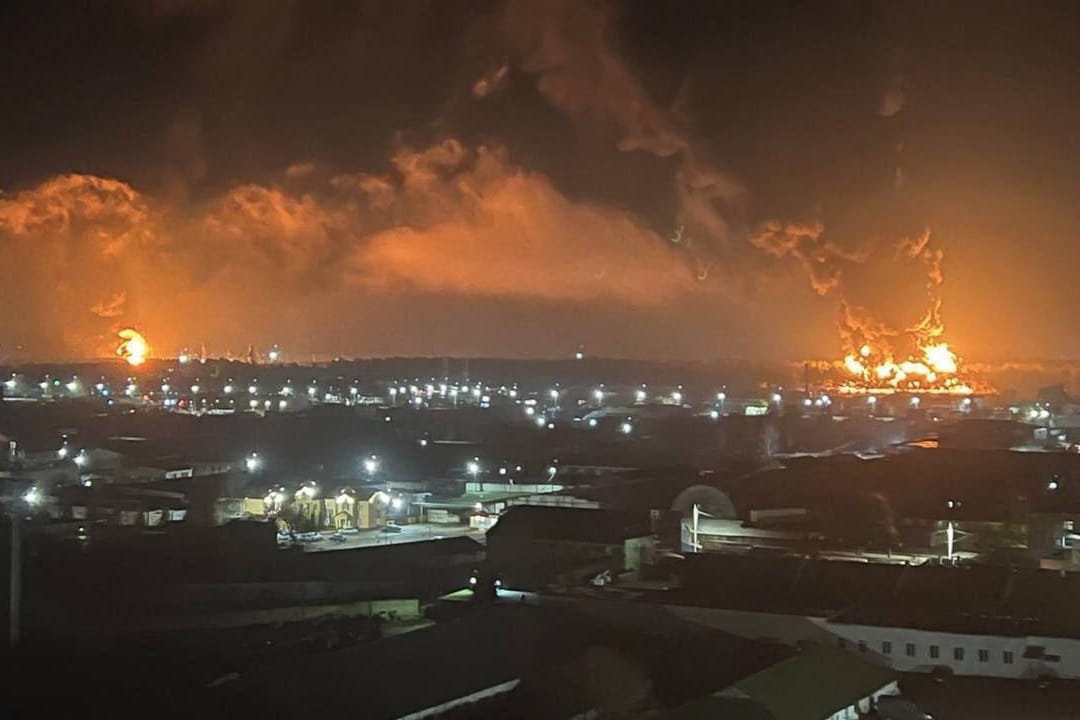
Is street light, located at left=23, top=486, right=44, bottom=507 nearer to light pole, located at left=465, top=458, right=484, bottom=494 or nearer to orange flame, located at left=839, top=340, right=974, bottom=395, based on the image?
light pole, located at left=465, top=458, right=484, bottom=494

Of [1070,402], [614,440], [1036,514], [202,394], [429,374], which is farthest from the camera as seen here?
[429,374]

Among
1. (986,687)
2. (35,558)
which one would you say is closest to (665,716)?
(986,687)

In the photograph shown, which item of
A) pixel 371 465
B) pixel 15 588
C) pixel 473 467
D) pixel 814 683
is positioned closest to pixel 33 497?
pixel 371 465

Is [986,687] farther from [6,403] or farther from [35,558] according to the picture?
[6,403]

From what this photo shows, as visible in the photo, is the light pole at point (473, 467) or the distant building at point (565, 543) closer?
the distant building at point (565, 543)

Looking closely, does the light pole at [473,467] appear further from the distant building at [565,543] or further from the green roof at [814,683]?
the green roof at [814,683]

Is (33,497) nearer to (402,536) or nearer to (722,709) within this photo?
(402,536)

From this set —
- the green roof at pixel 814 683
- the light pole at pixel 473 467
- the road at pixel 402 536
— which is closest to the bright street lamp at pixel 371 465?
the light pole at pixel 473 467

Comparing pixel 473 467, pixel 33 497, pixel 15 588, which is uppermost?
pixel 473 467

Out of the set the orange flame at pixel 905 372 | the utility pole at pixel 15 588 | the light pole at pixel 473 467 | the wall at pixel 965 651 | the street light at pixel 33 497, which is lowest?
the wall at pixel 965 651
